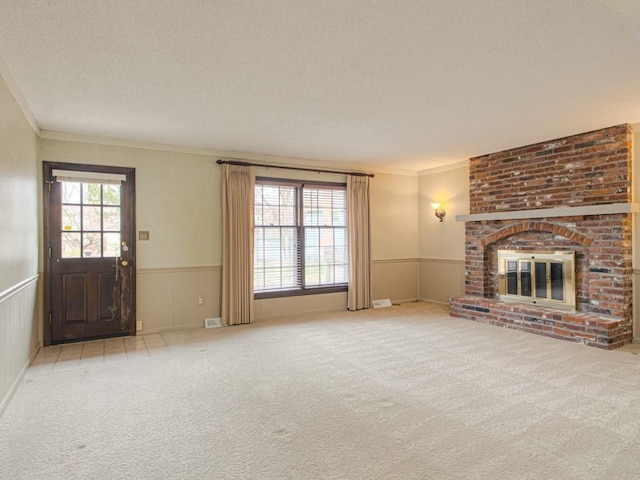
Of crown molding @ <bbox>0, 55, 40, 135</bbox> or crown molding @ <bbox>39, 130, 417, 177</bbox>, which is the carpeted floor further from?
crown molding @ <bbox>39, 130, 417, 177</bbox>

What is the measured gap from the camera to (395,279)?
725cm

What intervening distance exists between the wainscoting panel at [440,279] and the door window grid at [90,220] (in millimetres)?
5179

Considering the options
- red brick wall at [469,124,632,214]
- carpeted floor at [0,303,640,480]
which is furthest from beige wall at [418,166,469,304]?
carpeted floor at [0,303,640,480]

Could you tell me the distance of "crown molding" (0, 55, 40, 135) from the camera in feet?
9.50

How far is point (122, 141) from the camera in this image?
5.00m

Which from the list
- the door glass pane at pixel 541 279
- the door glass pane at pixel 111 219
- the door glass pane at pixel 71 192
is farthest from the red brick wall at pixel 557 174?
the door glass pane at pixel 71 192

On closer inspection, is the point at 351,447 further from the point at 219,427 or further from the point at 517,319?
the point at 517,319

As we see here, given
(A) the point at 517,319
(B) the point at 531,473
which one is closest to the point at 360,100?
(B) the point at 531,473

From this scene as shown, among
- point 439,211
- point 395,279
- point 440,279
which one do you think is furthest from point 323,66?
point 440,279

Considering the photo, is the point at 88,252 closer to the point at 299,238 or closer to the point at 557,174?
the point at 299,238

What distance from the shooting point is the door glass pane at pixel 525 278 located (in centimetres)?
550

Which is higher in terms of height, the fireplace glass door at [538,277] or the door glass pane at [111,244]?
the door glass pane at [111,244]

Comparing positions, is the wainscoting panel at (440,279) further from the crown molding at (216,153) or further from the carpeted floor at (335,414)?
the carpeted floor at (335,414)

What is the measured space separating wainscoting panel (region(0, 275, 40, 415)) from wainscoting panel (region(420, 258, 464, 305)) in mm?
5973
